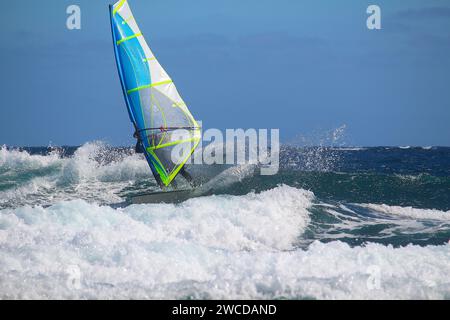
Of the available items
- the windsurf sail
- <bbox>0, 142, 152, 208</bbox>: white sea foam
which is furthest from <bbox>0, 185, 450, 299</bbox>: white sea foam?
<bbox>0, 142, 152, 208</bbox>: white sea foam

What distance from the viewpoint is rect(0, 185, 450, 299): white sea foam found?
7.48 meters

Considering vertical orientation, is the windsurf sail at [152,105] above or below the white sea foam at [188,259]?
above

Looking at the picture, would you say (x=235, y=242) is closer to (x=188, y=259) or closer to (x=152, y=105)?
(x=188, y=259)

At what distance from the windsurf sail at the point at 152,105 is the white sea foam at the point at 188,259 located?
2641 mm

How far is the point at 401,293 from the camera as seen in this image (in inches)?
298

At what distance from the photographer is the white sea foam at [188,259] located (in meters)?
7.48

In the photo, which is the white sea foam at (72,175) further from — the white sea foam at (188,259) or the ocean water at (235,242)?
the white sea foam at (188,259)

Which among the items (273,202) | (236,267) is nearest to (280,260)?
(236,267)

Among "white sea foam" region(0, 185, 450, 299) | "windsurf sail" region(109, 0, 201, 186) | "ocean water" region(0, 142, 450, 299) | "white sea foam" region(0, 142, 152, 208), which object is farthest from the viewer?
"white sea foam" region(0, 142, 152, 208)

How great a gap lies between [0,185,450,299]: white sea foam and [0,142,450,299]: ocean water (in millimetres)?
19

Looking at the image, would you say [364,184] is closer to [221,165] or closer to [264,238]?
[221,165]

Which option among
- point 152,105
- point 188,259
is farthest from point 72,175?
point 188,259

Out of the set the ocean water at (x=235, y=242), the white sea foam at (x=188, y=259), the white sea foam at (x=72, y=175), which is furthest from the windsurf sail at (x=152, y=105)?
the white sea foam at (x=72, y=175)

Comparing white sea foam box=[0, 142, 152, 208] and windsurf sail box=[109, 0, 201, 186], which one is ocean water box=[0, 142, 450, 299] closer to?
white sea foam box=[0, 142, 152, 208]
